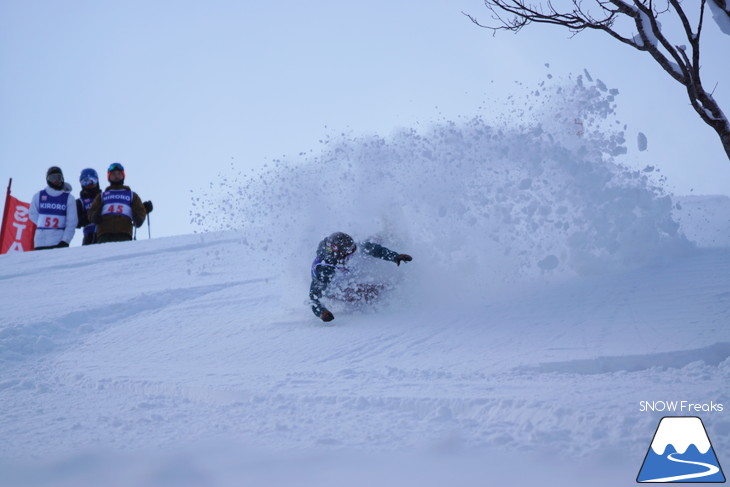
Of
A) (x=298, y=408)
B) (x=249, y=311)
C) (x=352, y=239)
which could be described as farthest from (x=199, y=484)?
(x=249, y=311)

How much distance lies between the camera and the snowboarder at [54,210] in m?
11.7

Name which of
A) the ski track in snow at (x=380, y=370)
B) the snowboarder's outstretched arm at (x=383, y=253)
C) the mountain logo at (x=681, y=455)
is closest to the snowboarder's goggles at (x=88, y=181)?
the ski track in snow at (x=380, y=370)

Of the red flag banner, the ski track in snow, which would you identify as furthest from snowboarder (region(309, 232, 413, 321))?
the red flag banner

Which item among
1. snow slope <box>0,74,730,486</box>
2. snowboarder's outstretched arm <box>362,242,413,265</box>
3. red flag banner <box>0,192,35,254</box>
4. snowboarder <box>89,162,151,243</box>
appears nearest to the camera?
snow slope <box>0,74,730,486</box>

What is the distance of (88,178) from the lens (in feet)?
39.5

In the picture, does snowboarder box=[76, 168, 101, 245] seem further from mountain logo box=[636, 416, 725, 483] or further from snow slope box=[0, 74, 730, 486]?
mountain logo box=[636, 416, 725, 483]

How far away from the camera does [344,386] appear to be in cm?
454

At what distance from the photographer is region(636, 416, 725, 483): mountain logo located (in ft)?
9.31

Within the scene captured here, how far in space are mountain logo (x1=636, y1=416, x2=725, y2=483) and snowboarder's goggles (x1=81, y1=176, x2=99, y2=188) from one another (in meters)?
11.2

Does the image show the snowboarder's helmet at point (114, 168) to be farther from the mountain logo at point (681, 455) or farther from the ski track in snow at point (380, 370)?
the mountain logo at point (681, 455)

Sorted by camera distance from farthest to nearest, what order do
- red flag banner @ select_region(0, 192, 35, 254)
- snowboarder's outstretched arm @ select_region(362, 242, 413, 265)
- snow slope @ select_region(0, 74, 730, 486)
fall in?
red flag banner @ select_region(0, 192, 35, 254) < snowboarder's outstretched arm @ select_region(362, 242, 413, 265) < snow slope @ select_region(0, 74, 730, 486)

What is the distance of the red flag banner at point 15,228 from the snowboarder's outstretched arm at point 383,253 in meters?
12.0

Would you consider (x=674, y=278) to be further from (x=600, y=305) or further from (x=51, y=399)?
(x=51, y=399)

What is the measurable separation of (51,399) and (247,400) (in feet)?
5.31
